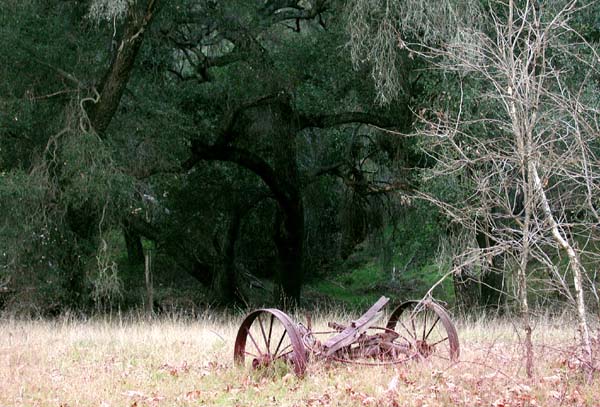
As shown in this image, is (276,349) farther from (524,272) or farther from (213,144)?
(213,144)

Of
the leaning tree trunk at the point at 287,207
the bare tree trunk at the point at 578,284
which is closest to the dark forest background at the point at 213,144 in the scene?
the leaning tree trunk at the point at 287,207

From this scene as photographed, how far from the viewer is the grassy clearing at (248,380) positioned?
22.0 feet

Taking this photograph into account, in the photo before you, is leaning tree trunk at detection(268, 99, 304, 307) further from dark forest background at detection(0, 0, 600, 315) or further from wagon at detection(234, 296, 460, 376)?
wagon at detection(234, 296, 460, 376)

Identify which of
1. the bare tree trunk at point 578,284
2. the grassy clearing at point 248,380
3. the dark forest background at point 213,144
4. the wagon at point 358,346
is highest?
the dark forest background at point 213,144

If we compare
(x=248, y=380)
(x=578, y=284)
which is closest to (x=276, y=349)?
(x=248, y=380)

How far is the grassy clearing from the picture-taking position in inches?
263

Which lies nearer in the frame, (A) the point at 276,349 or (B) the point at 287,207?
(A) the point at 276,349

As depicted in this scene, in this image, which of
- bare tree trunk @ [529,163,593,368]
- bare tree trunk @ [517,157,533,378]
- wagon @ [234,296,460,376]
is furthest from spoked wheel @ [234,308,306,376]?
bare tree trunk @ [529,163,593,368]

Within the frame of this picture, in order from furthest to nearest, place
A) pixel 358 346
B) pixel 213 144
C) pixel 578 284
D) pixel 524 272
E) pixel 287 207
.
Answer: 1. pixel 287 207
2. pixel 213 144
3. pixel 358 346
4. pixel 578 284
5. pixel 524 272

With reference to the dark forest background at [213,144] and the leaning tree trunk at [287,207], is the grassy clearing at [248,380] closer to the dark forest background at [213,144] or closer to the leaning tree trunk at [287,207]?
the dark forest background at [213,144]

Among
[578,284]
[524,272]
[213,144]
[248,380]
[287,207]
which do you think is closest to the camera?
[524,272]

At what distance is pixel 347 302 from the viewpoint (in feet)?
Result: 73.1

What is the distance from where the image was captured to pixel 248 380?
7531mm

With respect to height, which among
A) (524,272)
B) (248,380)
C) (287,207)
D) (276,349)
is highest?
(287,207)
